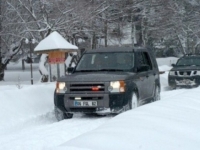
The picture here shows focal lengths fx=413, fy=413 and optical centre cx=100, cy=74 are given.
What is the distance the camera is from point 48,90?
1266 centimetres

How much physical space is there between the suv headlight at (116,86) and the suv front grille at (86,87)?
177mm

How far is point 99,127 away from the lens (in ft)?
18.2

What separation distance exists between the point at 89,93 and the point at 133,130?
412 cm

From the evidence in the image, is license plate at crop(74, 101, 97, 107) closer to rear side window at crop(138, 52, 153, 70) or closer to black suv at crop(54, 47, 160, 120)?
black suv at crop(54, 47, 160, 120)

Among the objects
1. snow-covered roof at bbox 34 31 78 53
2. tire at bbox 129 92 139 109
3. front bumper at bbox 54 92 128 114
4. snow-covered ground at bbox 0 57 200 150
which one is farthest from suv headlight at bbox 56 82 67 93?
snow-covered roof at bbox 34 31 78 53

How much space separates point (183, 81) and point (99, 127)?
1249 centimetres

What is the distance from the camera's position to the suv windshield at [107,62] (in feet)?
32.9

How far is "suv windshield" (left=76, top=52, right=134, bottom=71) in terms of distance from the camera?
395 inches

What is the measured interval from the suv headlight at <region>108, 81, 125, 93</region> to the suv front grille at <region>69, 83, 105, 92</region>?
0.18 metres

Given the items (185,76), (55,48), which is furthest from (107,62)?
(185,76)

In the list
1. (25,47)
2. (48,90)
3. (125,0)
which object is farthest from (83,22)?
(48,90)

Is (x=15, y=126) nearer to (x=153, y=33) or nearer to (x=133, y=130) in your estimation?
(x=133, y=130)

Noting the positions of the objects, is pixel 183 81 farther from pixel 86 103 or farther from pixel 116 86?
pixel 86 103

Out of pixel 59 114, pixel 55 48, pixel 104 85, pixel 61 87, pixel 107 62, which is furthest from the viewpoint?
pixel 55 48
